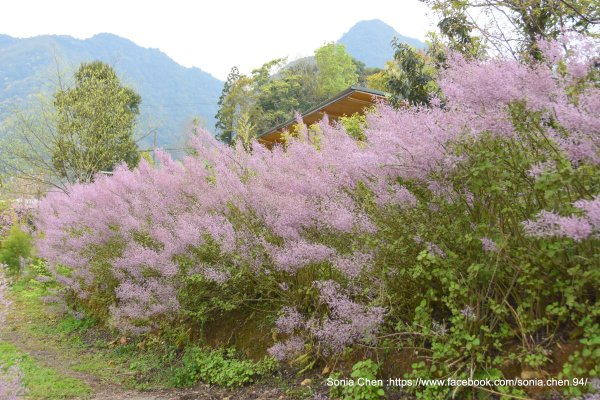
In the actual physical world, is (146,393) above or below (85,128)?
below

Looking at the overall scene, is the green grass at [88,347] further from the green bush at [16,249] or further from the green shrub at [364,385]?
the green bush at [16,249]

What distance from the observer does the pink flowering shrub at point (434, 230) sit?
243 cm

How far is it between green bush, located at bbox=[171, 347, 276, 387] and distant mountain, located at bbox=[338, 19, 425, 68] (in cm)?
14152

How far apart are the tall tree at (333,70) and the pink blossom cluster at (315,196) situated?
1435 inches

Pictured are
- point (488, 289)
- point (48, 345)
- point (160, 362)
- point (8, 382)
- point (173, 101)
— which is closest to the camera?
point (488, 289)

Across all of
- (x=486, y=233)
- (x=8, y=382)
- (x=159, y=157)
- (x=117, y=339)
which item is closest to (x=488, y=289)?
(x=486, y=233)

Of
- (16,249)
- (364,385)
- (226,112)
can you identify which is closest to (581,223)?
(364,385)

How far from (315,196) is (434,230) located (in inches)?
44.3

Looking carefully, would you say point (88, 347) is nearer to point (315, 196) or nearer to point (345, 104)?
point (315, 196)

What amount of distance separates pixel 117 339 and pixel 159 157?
2.46m

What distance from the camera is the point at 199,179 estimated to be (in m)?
5.52

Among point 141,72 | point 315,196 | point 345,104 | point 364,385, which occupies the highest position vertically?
point 141,72

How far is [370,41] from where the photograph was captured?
160000mm

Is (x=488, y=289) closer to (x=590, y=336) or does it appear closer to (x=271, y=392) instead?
(x=590, y=336)
